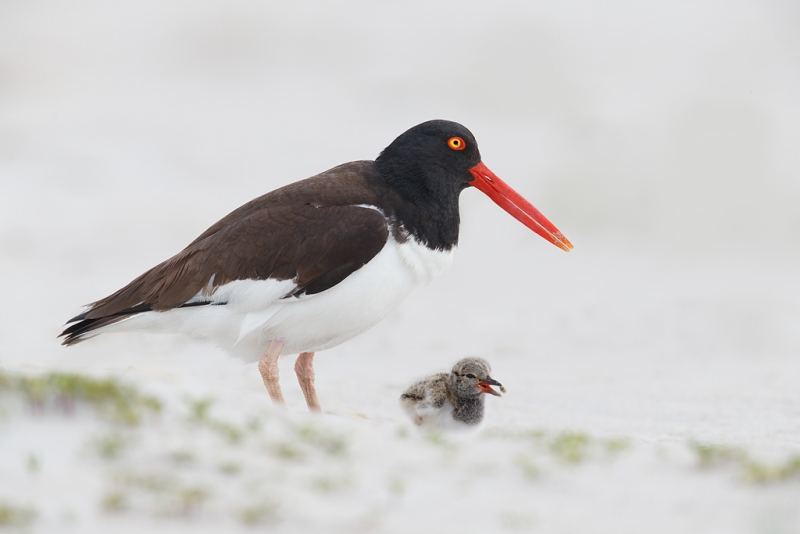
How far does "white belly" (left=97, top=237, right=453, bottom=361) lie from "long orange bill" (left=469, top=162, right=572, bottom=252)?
76 centimetres

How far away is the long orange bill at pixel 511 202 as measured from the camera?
6457 millimetres

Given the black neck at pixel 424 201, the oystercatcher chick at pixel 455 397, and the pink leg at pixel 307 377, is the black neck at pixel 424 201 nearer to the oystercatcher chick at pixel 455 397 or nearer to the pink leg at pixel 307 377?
the oystercatcher chick at pixel 455 397

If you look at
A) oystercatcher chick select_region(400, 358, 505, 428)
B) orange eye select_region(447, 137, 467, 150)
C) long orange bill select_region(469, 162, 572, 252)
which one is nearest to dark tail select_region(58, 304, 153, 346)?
oystercatcher chick select_region(400, 358, 505, 428)

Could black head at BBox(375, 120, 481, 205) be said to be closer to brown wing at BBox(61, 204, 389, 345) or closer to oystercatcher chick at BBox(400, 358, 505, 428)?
brown wing at BBox(61, 204, 389, 345)

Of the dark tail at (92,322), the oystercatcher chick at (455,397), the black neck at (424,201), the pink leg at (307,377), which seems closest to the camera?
the black neck at (424,201)

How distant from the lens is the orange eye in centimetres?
619

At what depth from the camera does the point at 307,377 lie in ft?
21.2

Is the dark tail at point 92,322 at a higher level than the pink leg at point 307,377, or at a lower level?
lower

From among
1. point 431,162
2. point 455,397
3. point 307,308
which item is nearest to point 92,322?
point 307,308

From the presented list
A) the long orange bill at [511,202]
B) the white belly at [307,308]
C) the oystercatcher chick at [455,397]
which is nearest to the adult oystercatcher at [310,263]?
the white belly at [307,308]

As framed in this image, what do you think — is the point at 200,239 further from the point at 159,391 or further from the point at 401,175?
the point at 159,391

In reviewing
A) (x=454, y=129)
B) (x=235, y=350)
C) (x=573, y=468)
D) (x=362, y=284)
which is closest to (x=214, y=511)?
(x=573, y=468)

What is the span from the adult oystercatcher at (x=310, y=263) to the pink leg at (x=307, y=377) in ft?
1.31

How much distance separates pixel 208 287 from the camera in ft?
18.9
